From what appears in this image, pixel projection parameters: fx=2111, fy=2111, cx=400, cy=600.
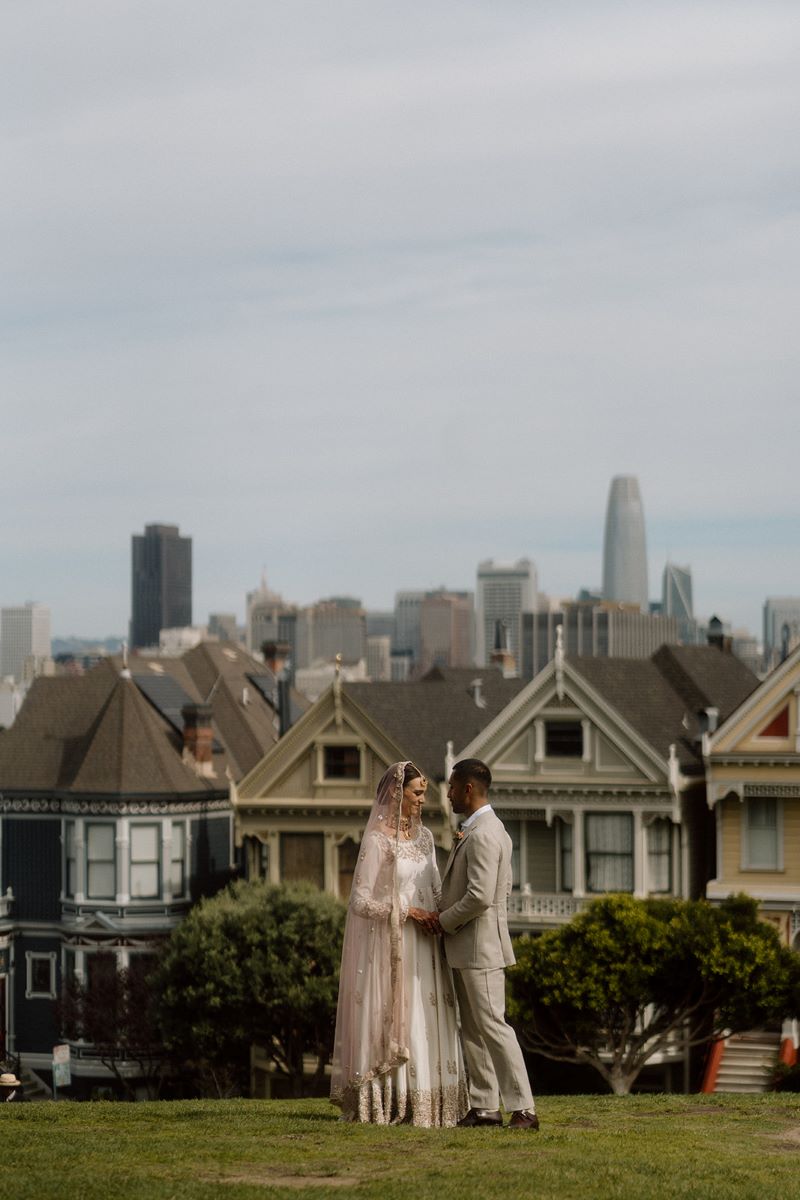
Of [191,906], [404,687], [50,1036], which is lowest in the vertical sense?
[50,1036]

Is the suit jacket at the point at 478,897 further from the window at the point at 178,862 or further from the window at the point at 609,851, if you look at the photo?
the window at the point at 178,862

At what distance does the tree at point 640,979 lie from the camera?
3772cm

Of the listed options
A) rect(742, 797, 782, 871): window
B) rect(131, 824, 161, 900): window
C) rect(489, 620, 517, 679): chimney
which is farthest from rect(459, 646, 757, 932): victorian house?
rect(489, 620, 517, 679): chimney

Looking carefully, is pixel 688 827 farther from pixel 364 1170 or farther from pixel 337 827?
pixel 364 1170

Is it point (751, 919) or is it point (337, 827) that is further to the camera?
point (337, 827)

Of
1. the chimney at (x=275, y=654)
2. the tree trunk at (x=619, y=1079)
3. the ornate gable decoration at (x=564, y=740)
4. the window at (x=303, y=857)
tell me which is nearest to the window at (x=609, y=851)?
the ornate gable decoration at (x=564, y=740)

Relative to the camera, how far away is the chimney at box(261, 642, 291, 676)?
69.6 meters

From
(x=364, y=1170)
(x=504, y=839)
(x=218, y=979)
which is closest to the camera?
(x=364, y=1170)

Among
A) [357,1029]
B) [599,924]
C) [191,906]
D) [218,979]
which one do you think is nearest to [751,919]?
[599,924]

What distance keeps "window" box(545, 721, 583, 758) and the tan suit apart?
29.2 meters

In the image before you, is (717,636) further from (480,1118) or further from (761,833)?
(480,1118)

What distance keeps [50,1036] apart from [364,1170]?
36780 millimetres

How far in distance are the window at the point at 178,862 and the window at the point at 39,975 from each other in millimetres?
3561

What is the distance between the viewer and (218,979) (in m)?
45.6
